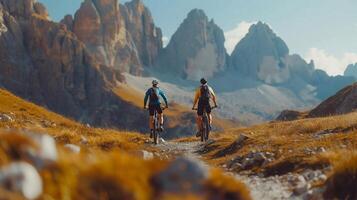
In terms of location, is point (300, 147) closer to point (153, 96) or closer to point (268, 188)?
point (268, 188)

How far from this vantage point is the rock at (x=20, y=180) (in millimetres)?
4641

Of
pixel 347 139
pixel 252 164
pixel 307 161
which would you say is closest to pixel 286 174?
pixel 307 161

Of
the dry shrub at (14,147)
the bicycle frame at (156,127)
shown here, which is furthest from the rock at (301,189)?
the bicycle frame at (156,127)

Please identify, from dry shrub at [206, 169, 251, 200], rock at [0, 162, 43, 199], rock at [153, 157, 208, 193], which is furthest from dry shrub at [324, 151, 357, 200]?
rock at [0, 162, 43, 199]

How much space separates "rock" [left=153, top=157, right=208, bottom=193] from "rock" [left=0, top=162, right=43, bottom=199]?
1.37 m

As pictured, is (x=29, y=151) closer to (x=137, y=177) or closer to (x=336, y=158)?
(x=137, y=177)

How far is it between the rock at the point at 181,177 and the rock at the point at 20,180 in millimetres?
1367

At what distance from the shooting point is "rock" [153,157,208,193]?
5.60m

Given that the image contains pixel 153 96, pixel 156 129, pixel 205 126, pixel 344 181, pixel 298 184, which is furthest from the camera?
pixel 205 126

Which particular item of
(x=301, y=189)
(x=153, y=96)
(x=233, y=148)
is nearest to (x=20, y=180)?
(x=301, y=189)

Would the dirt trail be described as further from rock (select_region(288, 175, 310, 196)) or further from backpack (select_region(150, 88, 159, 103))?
backpack (select_region(150, 88, 159, 103))

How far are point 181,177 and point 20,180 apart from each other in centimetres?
175

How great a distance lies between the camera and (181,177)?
226 inches

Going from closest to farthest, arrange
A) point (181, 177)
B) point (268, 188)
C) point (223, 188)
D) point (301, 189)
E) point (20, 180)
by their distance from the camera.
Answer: point (20, 180)
point (181, 177)
point (223, 188)
point (301, 189)
point (268, 188)
